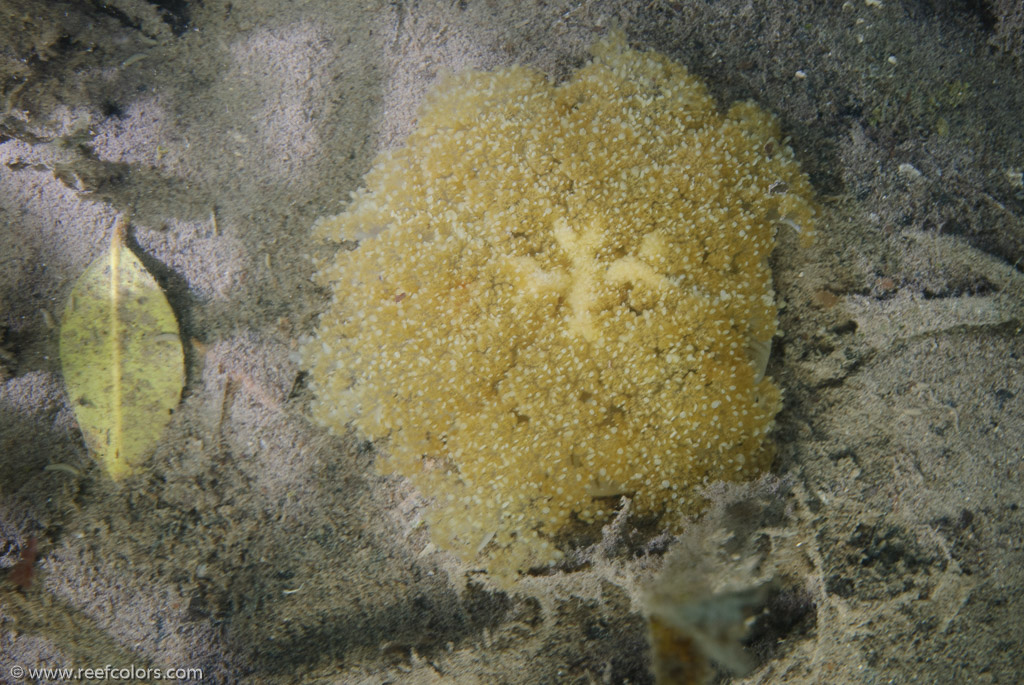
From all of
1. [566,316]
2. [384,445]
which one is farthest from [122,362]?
[566,316]

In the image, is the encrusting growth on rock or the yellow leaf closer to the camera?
the encrusting growth on rock

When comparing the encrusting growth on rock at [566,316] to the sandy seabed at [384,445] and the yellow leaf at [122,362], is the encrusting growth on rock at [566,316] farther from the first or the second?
the yellow leaf at [122,362]

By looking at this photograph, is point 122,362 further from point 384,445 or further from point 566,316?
point 566,316

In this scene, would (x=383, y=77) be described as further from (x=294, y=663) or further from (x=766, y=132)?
(x=294, y=663)

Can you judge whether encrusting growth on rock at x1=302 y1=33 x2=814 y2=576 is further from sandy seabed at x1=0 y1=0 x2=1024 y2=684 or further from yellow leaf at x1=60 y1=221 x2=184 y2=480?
yellow leaf at x1=60 y1=221 x2=184 y2=480

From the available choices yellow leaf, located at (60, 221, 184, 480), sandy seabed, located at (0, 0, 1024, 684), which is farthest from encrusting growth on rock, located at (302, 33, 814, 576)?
yellow leaf, located at (60, 221, 184, 480)
